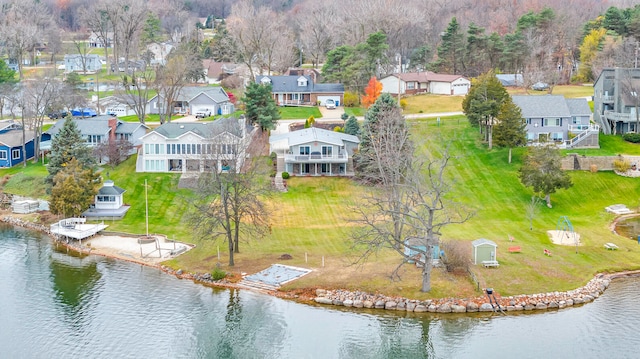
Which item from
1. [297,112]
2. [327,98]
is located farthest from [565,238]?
[327,98]

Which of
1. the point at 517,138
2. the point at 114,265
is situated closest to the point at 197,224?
the point at 114,265

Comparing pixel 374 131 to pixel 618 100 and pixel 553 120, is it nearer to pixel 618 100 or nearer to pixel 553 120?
pixel 553 120

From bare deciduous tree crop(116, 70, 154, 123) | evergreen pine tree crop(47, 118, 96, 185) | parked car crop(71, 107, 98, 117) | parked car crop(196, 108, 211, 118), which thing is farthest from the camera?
parked car crop(71, 107, 98, 117)

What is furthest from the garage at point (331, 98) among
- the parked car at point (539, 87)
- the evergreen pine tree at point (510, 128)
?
the evergreen pine tree at point (510, 128)

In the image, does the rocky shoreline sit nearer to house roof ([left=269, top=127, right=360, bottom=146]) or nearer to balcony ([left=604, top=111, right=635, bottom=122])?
house roof ([left=269, top=127, right=360, bottom=146])

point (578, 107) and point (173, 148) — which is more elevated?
point (578, 107)

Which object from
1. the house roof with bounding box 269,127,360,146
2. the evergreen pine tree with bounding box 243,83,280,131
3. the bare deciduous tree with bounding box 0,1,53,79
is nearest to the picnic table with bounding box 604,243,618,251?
the house roof with bounding box 269,127,360,146
